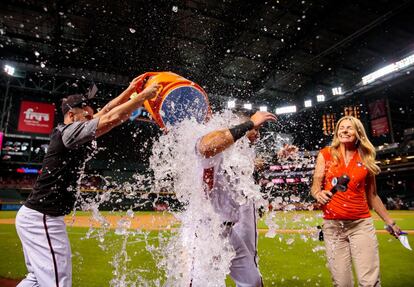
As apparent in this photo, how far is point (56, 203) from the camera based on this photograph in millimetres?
2650

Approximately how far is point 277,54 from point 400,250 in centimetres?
2012

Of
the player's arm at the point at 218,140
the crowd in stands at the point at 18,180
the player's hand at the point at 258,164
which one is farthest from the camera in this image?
the crowd in stands at the point at 18,180

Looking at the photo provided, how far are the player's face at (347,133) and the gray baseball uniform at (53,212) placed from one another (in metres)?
2.75

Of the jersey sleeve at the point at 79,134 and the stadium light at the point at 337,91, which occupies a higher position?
the stadium light at the point at 337,91

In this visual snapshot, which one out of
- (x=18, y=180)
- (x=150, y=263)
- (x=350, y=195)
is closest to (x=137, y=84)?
(x=350, y=195)

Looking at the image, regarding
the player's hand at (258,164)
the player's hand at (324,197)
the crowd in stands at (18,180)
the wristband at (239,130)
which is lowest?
the player's hand at (324,197)

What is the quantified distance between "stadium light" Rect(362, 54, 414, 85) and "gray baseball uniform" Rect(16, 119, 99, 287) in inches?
1085

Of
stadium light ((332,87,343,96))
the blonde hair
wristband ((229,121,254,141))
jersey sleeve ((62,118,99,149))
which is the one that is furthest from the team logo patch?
stadium light ((332,87,343,96))

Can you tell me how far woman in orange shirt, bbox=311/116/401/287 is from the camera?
2.95 meters

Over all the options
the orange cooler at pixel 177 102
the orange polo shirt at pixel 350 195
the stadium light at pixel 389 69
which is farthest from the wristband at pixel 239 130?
the stadium light at pixel 389 69

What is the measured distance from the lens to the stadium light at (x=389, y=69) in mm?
23300

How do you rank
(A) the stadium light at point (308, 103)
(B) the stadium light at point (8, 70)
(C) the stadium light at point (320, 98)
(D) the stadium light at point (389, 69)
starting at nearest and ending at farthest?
(B) the stadium light at point (8, 70) → (D) the stadium light at point (389, 69) → (C) the stadium light at point (320, 98) → (A) the stadium light at point (308, 103)

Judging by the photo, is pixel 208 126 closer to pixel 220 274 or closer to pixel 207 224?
pixel 207 224

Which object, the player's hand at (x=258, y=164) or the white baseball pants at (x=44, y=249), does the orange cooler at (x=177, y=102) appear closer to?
the player's hand at (x=258, y=164)
